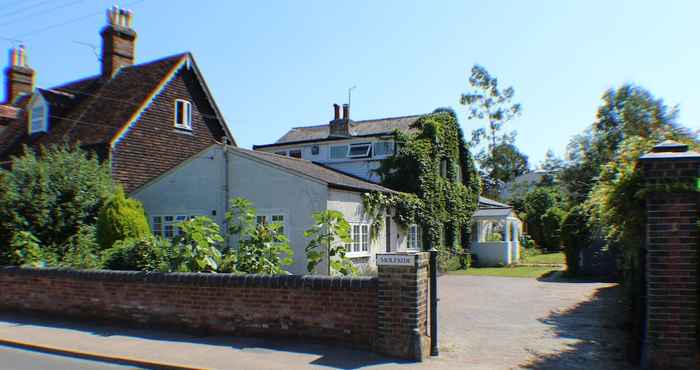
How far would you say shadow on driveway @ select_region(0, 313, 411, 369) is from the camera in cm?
786

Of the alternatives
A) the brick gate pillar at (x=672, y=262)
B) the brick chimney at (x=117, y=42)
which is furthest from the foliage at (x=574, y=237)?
the brick chimney at (x=117, y=42)

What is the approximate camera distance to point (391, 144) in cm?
2558

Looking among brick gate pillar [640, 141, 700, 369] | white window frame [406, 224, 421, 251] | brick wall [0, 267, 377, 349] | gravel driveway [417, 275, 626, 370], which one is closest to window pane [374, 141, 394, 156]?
white window frame [406, 224, 421, 251]

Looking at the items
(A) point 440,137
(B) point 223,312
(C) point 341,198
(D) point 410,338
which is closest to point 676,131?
(D) point 410,338

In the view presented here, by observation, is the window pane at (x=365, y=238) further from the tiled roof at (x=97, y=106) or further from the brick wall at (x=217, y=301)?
the tiled roof at (x=97, y=106)

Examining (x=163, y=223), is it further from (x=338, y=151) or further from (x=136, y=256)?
(x=338, y=151)

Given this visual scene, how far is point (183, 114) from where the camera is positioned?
24031mm

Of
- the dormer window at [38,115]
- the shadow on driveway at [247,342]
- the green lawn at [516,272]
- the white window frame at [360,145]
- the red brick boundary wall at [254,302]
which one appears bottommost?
the green lawn at [516,272]

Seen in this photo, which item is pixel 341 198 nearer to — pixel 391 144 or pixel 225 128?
pixel 391 144

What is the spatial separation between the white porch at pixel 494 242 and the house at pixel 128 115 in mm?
14132

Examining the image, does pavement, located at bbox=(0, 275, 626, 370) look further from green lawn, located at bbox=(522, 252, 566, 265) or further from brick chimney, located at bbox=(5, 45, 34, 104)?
brick chimney, located at bbox=(5, 45, 34, 104)

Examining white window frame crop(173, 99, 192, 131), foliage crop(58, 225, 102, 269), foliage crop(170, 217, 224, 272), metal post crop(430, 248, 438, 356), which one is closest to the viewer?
metal post crop(430, 248, 438, 356)

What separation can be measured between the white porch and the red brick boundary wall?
70.1ft

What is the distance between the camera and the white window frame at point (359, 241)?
18266 millimetres
